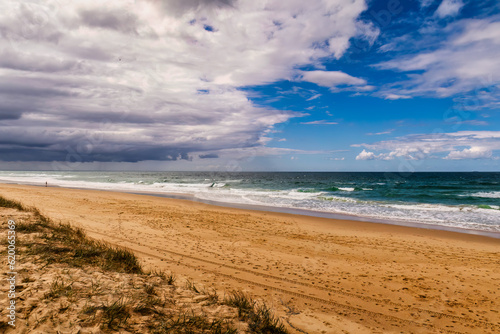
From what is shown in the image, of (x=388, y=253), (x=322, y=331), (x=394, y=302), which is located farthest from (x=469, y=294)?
(x=322, y=331)

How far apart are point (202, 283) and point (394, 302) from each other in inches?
161

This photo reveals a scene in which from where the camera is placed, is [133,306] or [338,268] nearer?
[133,306]

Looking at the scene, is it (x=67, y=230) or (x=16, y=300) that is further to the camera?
(x=67, y=230)

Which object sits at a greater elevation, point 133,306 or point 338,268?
point 133,306

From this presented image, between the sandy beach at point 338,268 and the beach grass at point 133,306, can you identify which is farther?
the sandy beach at point 338,268

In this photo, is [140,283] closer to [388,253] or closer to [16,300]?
[16,300]

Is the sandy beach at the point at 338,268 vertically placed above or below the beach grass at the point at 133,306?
below

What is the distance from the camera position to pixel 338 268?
301 inches

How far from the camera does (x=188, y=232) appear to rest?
1131 cm

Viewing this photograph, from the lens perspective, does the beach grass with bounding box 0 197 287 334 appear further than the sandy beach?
No

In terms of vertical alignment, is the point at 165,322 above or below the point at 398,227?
above

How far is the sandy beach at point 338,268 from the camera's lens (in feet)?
16.8

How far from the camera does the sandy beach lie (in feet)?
16.8

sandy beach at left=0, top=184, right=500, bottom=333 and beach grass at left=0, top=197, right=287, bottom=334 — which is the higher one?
beach grass at left=0, top=197, right=287, bottom=334
